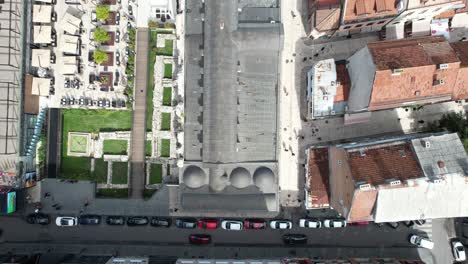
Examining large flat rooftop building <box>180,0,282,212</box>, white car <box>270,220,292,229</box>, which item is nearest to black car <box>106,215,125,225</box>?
large flat rooftop building <box>180,0,282,212</box>

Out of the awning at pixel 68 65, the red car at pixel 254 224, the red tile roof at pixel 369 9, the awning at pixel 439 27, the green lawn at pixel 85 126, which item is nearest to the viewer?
the red tile roof at pixel 369 9

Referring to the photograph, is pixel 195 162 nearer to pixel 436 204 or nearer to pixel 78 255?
pixel 78 255

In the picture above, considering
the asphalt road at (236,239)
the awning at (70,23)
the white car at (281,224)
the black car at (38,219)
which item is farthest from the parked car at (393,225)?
the awning at (70,23)

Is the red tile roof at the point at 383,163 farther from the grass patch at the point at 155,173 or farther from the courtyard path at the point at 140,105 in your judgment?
the courtyard path at the point at 140,105

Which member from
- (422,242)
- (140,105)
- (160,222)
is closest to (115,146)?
(140,105)

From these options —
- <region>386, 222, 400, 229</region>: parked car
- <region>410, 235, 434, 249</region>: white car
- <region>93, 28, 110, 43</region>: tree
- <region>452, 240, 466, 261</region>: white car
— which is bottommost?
<region>452, 240, 466, 261</region>: white car

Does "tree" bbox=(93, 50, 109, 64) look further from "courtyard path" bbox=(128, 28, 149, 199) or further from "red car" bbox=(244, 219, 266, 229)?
"red car" bbox=(244, 219, 266, 229)

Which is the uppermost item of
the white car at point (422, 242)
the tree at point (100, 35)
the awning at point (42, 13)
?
the awning at point (42, 13)

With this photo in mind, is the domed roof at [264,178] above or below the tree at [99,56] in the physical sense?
below
